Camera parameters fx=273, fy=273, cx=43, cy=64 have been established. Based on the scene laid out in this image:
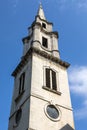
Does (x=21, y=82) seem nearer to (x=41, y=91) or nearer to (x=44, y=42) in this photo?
(x=41, y=91)

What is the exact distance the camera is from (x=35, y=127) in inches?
1051

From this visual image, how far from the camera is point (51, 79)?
33.9 metres

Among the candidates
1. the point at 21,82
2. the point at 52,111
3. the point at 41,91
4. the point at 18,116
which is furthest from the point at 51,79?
the point at 18,116

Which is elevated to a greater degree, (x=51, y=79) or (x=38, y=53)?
(x=38, y=53)

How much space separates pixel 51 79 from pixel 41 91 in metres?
3.30

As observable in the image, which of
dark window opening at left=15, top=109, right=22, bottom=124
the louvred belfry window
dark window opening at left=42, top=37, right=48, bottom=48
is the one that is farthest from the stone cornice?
dark window opening at left=15, top=109, right=22, bottom=124

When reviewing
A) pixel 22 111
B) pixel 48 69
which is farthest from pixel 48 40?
pixel 22 111

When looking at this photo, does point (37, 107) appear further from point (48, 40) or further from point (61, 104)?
point (48, 40)

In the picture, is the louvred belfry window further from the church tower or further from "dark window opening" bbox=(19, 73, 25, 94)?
"dark window opening" bbox=(19, 73, 25, 94)

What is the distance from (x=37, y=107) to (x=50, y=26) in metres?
20.2

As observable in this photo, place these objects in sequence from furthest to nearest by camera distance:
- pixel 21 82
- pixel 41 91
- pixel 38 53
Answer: pixel 38 53 < pixel 21 82 < pixel 41 91

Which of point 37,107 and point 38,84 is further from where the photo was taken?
point 38,84

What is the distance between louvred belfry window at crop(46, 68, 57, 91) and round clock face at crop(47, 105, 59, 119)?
3.12m

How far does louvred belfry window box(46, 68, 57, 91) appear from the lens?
33056 millimetres
